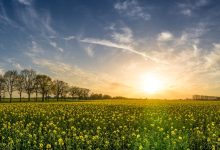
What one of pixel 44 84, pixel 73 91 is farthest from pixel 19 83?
pixel 73 91

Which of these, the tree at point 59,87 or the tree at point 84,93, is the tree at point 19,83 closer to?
the tree at point 59,87

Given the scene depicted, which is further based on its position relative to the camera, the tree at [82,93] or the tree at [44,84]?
the tree at [82,93]

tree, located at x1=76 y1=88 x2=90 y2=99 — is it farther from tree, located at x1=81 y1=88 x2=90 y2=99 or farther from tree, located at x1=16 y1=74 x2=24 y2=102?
tree, located at x1=16 y1=74 x2=24 y2=102

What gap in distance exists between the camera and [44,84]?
375ft

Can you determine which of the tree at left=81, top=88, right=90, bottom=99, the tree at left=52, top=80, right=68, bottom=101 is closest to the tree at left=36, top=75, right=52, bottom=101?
the tree at left=52, top=80, right=68, bottom=101

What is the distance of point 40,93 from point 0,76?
16244mm

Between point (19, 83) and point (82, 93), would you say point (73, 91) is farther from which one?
point (19, 83)

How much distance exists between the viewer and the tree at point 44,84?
113 meters

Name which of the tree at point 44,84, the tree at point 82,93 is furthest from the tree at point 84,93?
the tree at point 44,84

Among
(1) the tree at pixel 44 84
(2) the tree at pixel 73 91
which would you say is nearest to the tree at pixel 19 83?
(1) the tree at pixel 44 84

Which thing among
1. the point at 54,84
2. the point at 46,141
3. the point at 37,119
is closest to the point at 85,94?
the point at 54,84

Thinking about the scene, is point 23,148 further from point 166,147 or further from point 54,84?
point 54,84

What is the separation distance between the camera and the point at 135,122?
67.6 feet

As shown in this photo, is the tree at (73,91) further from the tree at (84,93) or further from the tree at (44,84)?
the tree at (44,84)
